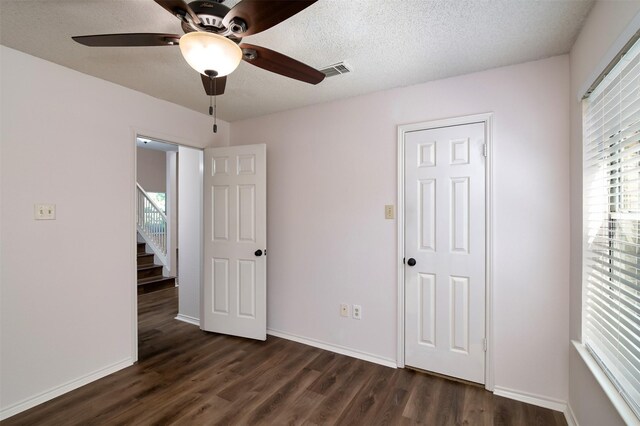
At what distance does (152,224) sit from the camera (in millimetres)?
6086

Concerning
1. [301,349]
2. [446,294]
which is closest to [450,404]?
[446,294]

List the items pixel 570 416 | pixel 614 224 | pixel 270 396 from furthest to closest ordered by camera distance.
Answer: pixel 270 396, pixel 570 416, pixel 614 224

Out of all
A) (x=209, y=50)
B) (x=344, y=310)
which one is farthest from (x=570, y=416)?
(x=209, y=50)

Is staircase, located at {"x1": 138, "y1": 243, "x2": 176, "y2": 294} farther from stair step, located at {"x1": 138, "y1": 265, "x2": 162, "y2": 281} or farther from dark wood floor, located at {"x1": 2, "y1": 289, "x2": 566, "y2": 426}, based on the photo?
dark wood floor, located at {"x1": 2, "y1": 289, "x2": 566, "y2": 426}

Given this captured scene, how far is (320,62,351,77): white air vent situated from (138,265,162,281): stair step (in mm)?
4943

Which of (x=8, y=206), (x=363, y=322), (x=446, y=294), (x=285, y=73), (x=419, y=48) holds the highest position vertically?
(x=419, y=48)

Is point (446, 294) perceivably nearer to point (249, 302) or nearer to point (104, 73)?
point (249, 302)

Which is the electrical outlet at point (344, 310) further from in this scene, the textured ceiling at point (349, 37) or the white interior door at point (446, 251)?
the textured ceiling at point (349, 37)

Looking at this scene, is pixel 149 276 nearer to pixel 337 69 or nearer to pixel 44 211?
pixel 44 211

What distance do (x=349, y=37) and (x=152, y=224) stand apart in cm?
566

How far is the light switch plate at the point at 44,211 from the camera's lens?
→ 7.15 feet

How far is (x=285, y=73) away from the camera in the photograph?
171 centimetres

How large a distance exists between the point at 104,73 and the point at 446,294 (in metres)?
3.27

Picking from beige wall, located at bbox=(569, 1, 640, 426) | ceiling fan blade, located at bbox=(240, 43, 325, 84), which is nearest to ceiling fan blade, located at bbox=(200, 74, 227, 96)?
ceiling fan blade, located at bbox=(240, 43, 325, 84)
